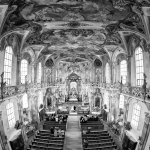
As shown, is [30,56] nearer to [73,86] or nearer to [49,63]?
[49,63]

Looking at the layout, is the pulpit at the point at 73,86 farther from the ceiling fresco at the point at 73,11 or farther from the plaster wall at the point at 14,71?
the ceiling fresco at the point at 73,11

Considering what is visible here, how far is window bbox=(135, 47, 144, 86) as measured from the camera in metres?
16.3

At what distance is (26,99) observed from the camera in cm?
2319

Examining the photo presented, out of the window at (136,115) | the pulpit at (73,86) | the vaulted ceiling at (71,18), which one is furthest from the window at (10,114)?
the pulpit at (73,86)

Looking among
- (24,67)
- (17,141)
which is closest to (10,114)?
(17,141)

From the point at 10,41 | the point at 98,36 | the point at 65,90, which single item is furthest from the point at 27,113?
the point at 65,90

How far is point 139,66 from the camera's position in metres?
16.7

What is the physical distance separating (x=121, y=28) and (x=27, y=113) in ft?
56.7

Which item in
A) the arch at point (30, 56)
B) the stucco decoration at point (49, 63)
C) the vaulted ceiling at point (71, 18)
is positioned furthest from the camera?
the stucco decoration at point (49, 63)

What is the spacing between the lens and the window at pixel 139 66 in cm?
1634

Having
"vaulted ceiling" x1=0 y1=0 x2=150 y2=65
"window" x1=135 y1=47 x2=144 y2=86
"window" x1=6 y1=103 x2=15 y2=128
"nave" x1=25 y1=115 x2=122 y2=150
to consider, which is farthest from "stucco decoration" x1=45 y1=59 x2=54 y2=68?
"window" x1=135 y1=47 x2=144 y2=86

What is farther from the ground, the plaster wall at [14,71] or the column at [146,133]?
the plaster wall at [14,71]

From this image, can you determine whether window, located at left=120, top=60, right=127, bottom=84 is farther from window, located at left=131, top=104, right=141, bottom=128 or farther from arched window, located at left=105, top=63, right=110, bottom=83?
arched window, located at left=105, top=63, right=110, bottom=83

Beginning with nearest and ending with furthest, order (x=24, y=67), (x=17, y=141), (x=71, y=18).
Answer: (x=71, y=18) → (x=17, y=141) → (x=24, y=67)
